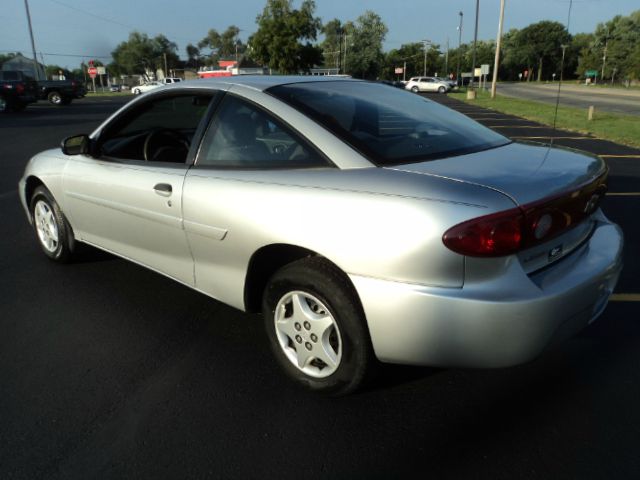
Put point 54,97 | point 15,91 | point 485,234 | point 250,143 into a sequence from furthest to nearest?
point 54,97 < point 15,91 < point 250,143 < point 485,234

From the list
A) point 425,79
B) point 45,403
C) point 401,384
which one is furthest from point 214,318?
point 425,79

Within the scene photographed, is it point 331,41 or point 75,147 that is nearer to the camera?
point 75,147

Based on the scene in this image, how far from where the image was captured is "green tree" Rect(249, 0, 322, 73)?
2462 inches

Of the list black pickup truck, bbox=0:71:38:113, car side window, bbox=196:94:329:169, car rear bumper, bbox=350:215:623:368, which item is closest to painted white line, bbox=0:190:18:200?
car side window, bbox=196:94:329:169

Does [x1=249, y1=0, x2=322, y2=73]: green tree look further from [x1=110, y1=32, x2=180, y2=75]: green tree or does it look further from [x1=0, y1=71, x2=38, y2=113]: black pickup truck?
[x1=110, y1=32, x2=180, y2=75]: green tree

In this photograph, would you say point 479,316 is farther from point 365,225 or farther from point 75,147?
point 75,147

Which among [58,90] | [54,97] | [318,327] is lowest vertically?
[54,97]

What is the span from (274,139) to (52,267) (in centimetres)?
279

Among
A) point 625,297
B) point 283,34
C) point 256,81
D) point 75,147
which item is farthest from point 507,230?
point 283,34

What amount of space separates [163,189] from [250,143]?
607 millimetres

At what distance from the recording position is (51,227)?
4422 millimetres

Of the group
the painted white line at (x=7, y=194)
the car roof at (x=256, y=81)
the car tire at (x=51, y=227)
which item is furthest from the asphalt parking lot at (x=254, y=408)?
the painted white line at (x=7, y=194)

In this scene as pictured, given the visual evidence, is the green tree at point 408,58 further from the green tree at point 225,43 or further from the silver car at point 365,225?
the silver car at point 365,225

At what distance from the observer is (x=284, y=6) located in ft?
208
